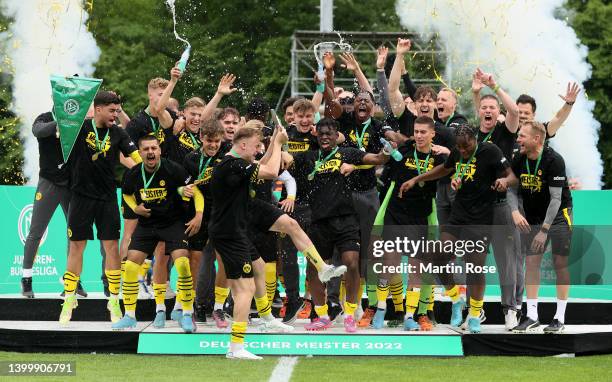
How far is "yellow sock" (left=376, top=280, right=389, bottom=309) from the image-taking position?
37.2 feet

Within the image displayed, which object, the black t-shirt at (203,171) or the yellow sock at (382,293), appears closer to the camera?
the black t-shirt at (203,171)

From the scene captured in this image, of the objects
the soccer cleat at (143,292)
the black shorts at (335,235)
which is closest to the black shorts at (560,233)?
the black shorts at (335,235)

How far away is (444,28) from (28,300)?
15394 mm

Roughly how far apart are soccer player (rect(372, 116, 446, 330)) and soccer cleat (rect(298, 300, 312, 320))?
45.5 inches

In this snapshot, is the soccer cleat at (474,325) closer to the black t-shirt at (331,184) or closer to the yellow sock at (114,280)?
the black t-shirt at (331,184)

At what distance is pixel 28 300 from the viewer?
1221 cm

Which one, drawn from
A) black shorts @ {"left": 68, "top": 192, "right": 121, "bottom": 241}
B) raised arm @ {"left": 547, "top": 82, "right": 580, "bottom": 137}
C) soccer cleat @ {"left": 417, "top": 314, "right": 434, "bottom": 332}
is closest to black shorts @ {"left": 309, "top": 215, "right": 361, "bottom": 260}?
soccer cleat @ {"left": 417, "top": 314, "right": 434, "bottom": 332}

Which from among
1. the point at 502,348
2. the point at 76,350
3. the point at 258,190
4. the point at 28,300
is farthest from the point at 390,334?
the point at 28,300

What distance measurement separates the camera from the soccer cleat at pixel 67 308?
11.3m

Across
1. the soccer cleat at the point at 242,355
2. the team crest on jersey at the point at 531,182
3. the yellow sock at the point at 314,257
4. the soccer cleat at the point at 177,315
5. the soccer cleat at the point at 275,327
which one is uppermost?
the team crest on jersey at the point at 531,182

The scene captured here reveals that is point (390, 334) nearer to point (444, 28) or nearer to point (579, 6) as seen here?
point (444, 28)

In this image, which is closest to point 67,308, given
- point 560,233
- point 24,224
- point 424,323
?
point 424,323

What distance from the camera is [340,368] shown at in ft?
32.4

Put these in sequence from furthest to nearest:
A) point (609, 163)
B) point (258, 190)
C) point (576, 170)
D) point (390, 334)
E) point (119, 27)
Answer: point (119, 27) < point (609, 163) < point (576, 170) < point (258, 190) < point (390, 334)
